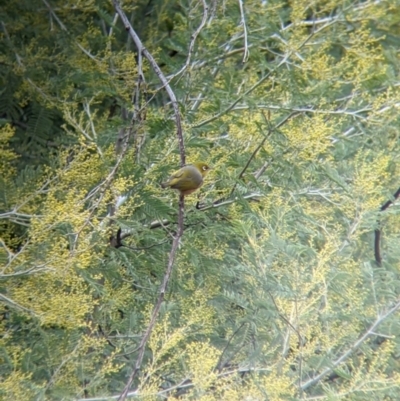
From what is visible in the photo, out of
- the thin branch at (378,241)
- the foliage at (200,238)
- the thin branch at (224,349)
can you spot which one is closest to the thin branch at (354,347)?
the foliage at (200,238)

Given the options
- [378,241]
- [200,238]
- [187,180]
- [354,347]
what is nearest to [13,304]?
[187,180]

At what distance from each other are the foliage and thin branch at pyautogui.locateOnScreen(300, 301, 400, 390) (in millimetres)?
15

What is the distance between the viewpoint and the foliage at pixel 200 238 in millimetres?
2957

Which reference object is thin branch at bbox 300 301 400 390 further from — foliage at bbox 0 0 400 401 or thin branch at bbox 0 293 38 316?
thin branch at bbox 0 293 38 316

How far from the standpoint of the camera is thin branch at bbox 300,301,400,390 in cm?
325

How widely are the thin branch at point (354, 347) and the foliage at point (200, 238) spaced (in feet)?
0.05

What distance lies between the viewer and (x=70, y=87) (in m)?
3.95

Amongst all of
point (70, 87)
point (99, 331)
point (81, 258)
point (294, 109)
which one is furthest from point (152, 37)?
point (81, 258)

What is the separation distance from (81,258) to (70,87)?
4.72ft

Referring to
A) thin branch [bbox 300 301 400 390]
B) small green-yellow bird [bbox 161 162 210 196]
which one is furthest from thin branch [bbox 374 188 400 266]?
small green-yellow bird [bbox 161 162 210 196]

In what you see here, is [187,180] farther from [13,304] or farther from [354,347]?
[354,347]

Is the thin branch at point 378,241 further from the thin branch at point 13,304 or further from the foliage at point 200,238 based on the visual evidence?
the thin branch at point 13,304

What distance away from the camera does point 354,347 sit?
338 cm

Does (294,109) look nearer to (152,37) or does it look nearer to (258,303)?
(258,303)
